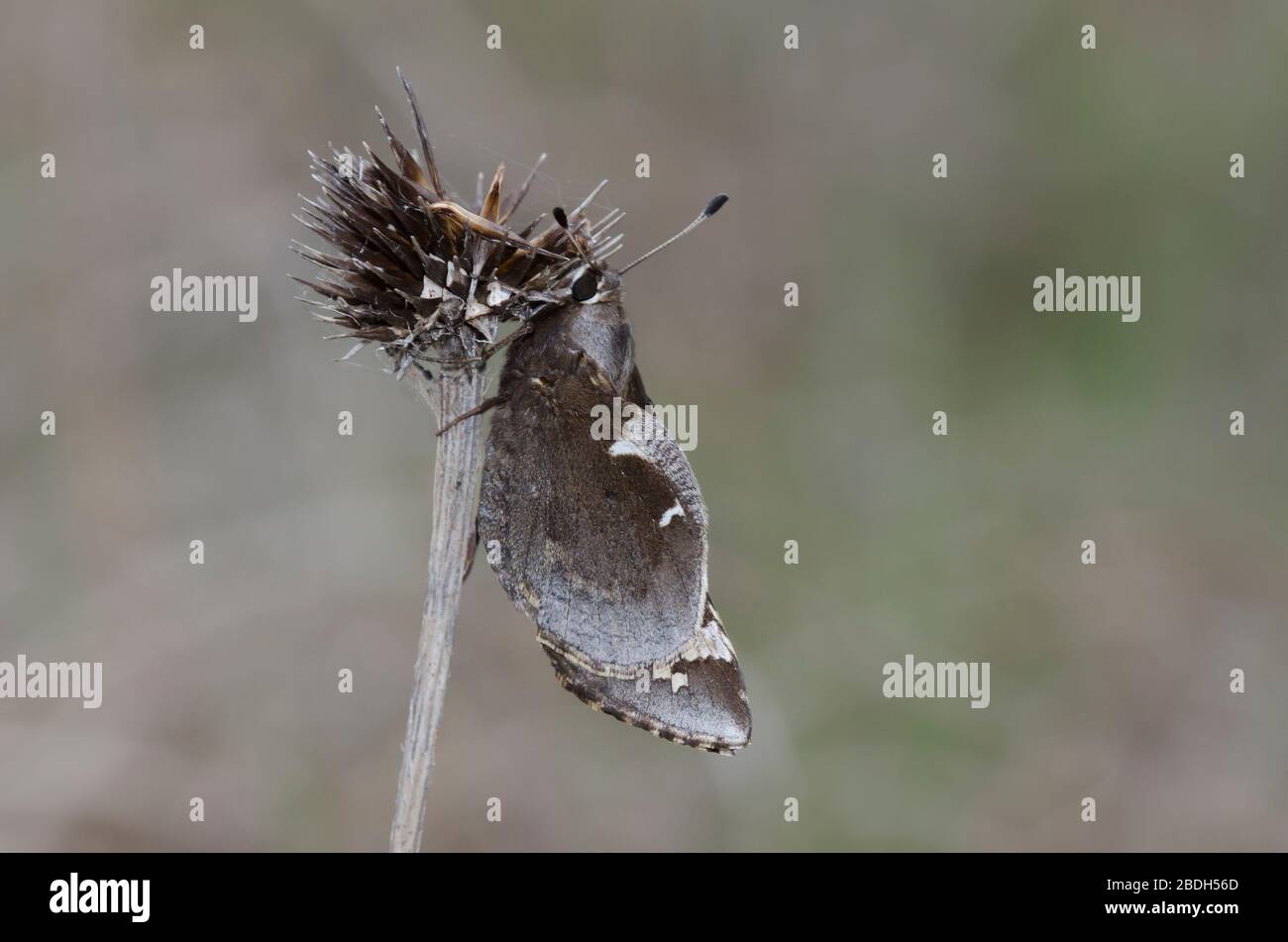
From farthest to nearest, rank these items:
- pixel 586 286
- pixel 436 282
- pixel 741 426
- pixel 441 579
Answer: pixel 741 426, pixel 586 286, pixel 436 282, pixel 441 579

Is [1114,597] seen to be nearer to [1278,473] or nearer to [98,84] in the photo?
[1278,473]

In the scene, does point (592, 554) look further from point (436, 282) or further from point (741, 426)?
point (741, 426)

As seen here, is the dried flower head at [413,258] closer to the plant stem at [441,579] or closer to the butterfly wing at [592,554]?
the plant stem at [441,579]

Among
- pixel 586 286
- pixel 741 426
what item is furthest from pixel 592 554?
pixel 741 426

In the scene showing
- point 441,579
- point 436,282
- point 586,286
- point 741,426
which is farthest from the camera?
point 741,426

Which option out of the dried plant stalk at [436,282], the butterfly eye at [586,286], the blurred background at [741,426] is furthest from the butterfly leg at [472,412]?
the blurred background at [741,426]

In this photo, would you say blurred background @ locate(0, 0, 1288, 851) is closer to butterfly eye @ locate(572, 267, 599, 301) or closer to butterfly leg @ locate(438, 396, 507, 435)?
butterfly eye @ locate(572, 267, 599, 301)

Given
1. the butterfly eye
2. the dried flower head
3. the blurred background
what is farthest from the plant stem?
the blurred background
